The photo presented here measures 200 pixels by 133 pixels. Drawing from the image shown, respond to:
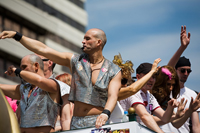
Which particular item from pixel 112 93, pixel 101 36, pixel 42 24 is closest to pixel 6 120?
pixel 112 93

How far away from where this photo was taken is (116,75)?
424 cm

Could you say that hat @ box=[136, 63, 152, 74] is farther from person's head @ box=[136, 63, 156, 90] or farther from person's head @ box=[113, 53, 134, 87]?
person's head @ box=[113, 53, 134, 87]

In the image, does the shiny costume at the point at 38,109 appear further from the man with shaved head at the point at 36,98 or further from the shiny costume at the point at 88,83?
the shiny costume at the point at 88,83

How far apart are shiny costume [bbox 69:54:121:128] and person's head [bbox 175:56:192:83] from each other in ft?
6.94

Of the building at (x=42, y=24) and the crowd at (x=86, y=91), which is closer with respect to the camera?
the crowd at (x=86, y=91)

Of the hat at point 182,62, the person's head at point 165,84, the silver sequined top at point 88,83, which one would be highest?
the hat at point 182,62

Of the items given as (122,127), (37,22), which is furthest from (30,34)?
(122,127)

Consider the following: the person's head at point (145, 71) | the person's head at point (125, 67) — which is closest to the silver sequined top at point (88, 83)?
the person's head at point (125, 67)

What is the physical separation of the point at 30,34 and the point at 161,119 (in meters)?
24.4

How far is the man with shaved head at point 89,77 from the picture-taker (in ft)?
13.5

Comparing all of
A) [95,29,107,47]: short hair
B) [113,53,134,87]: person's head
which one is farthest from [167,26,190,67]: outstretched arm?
[95,29,107,47]: short hair

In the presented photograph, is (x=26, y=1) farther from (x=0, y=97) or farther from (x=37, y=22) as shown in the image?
(x=0, y=97)

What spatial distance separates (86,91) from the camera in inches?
163

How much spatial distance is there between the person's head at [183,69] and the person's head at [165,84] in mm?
488
